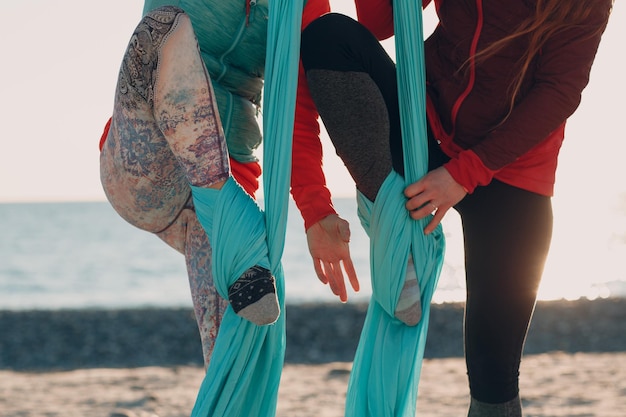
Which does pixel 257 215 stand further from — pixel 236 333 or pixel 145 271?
pixel 145 271

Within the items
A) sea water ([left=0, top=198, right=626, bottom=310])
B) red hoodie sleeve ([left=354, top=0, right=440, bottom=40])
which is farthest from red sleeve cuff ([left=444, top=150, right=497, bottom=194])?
sea water ([left=0, top=198, right=626, bottom=310])

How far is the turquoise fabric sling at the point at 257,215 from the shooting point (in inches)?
67.0

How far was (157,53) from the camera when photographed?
1.70m

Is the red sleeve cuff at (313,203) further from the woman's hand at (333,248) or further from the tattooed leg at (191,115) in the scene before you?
the tattooed leg at (191,115)

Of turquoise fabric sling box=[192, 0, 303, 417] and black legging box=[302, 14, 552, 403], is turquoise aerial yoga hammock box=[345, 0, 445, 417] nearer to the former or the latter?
black legging box=[302, 14, 552, 403]

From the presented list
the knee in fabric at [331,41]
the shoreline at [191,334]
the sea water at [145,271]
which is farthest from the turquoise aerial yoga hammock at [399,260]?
the sea water at [145,271]

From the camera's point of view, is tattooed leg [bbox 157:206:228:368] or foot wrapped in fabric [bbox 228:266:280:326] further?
tattooed leg [bbox 157:206:228:368]

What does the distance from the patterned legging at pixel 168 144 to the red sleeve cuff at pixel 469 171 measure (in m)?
0.49

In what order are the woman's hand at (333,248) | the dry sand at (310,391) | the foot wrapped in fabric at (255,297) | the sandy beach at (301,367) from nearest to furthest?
the foot wrapped in fabric at (255,297) < the woman's hand at (333,248) < the dry sand at (310,391) < the sandy beach at (301,367)

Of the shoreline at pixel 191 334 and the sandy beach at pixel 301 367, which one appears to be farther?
the shoreline at pixel 191 334

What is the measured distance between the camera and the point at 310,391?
592 centimetres

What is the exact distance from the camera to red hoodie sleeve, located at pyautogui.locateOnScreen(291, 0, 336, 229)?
6.22 ft

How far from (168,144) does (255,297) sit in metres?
0.43

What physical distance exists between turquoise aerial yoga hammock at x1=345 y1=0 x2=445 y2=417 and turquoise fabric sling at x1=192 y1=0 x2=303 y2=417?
22 cm
